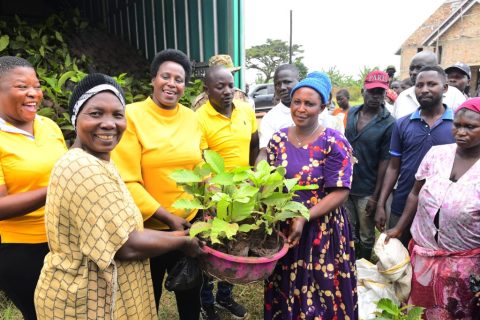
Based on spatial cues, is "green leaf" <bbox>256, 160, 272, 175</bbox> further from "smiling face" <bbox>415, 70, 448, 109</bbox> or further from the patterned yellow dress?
"smiling face" <bbox>415, 70, 448, 109</bbox>

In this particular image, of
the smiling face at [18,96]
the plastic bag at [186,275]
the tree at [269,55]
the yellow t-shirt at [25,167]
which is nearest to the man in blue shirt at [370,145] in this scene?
the plastic bag at [186,275]

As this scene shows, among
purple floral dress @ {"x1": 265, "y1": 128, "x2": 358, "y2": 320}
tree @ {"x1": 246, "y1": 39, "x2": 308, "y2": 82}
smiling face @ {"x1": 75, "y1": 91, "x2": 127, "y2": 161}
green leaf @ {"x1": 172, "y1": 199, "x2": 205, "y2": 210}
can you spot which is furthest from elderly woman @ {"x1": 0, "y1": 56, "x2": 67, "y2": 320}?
tree @ {"x1": 246, "y1": 39, "x2": 308, "y2": 82}

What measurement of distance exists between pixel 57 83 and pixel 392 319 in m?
4.08

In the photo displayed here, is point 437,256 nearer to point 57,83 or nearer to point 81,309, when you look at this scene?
point 81,309

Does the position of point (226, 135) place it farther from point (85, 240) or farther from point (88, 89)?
point (85, 240)

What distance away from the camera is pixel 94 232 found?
138 centimetres

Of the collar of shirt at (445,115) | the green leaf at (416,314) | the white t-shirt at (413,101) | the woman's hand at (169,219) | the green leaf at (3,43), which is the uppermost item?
the green leaf at (3,43)

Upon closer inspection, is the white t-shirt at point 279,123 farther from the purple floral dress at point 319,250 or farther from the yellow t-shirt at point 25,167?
the yellow t-shirt at point 25,167

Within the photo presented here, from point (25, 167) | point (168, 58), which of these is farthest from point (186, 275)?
point (168, 58)

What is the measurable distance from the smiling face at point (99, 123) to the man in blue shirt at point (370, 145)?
244 centimetres

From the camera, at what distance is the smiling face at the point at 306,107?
211 cm

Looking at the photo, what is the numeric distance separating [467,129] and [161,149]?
1769mm

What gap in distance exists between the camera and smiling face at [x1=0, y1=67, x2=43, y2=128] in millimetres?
1866

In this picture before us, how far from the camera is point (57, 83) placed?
4.17 meters
